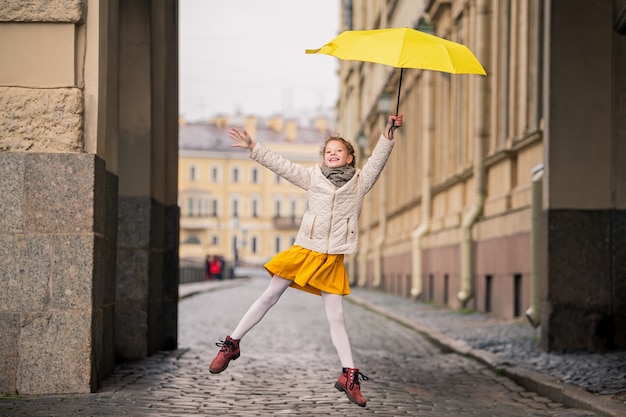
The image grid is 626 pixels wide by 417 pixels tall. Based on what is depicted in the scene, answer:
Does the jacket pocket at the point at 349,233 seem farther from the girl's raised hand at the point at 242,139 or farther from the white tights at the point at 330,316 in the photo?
the girl's raised hand at the point at 242,139

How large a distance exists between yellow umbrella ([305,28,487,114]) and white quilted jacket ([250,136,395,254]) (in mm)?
614

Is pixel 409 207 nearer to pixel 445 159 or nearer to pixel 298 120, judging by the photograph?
pixel 445 159

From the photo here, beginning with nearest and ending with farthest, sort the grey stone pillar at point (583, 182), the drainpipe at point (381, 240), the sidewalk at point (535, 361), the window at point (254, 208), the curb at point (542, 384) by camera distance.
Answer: the curb at point (542, 384) < the sidewalk at point (535, 361) < the grey stone pillar at point (583, 182) < the drainpipe at point (381, 240) < the window at point (254, 208)

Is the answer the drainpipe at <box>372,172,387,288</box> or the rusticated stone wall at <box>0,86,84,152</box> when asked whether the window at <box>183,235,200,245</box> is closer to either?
the drainpipe at <box>372,172,387,288</box>

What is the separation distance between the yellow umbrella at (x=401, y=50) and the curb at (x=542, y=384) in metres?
2.27

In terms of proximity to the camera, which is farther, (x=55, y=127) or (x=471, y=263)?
(x=471, y=263)

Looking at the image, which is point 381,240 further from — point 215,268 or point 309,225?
point 309,225

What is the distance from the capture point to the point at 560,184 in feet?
40.0

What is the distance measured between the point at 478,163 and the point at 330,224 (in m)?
13.8

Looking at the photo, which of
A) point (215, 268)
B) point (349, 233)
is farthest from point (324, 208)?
point (215, 268)

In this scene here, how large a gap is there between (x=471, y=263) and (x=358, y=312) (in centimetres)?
294

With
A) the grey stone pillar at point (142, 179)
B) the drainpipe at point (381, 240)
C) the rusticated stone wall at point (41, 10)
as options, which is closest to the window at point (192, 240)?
the drainpipe at point (381, 240)

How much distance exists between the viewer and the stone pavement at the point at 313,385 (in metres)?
7.79

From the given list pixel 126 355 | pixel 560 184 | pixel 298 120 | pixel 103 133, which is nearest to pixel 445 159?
pixel 560 184
